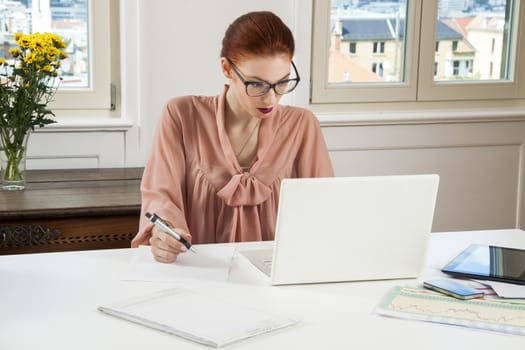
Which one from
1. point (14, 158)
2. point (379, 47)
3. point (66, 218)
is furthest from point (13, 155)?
point (379, 47)

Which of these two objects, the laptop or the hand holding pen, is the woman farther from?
the laptop

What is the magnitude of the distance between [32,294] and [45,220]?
1056 mm

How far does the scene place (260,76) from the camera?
212cm

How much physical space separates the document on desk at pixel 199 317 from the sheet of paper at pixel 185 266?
0.13m

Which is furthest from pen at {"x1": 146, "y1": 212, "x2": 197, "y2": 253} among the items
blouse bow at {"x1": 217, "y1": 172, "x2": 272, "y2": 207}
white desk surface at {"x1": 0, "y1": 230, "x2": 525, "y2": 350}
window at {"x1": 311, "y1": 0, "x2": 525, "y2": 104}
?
window at {"x1": 311, "y1": 0, "x2": 525, "y2": 104}

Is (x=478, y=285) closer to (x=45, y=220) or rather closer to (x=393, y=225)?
(x=393, y=225)

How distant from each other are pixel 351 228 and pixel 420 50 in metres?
2.15

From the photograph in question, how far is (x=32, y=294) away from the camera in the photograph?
1600 millimetres

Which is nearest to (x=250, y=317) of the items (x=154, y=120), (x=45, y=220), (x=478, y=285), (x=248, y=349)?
(x=248, y=349)

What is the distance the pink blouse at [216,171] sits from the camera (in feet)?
7.32

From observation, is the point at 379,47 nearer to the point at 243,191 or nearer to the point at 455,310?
the point at 243,191

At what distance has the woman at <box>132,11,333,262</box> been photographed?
2146mm

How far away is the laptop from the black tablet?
0.35ft

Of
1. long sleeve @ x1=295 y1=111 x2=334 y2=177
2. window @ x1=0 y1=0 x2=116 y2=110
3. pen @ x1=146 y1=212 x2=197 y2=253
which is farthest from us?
window @ x1=0 y1=0 x2=116 y2=110
